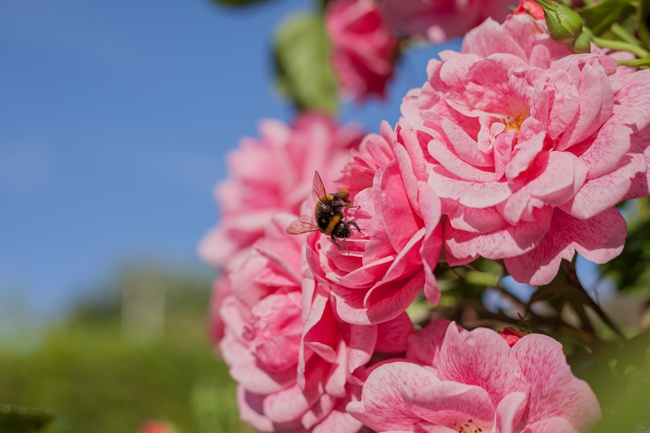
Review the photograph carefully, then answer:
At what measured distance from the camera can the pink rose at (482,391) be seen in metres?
0.42

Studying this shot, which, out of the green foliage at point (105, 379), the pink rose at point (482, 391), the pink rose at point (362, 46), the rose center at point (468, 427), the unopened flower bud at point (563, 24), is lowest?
the green foliage at point (105, 379)

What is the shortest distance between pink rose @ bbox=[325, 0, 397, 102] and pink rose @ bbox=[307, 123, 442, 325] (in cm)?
72

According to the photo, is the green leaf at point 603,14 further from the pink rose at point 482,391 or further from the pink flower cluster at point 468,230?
the pink rose at point 482,391

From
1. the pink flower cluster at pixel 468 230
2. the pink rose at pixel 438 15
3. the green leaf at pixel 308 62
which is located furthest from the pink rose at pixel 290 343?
the green leaf at pixel 308 62

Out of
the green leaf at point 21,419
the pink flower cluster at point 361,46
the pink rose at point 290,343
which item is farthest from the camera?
the pink flower cluster at point 361,46

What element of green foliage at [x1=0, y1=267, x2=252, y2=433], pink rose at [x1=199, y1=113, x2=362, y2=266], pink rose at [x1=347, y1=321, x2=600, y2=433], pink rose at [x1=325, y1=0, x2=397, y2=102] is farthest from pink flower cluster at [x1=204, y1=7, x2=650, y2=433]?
green foliage at [x1=0, y1=267, x2=252, y2=433]

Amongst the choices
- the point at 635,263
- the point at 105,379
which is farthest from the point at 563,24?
the point at 105,379

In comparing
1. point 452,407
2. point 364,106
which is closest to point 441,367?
point 452,407

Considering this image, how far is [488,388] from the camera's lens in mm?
448

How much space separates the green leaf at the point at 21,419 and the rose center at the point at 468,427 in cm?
52

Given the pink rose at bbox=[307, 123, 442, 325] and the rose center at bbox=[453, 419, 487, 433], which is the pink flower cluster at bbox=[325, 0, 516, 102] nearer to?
the pink rose at bbox=[307, 123, 442, 325]

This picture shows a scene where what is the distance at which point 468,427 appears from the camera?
1.51ft

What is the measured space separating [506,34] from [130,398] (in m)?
6.97

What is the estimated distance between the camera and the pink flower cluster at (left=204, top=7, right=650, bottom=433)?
17.2 inches
